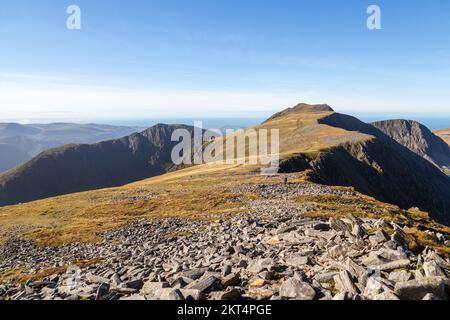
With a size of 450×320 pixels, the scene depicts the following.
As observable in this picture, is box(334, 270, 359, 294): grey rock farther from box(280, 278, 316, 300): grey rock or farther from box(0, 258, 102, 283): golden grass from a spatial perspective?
box(0, 258, 102, 283): golden grass

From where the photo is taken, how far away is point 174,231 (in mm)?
32875

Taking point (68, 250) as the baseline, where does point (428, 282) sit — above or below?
above

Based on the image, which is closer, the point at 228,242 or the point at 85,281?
the point at 85,281

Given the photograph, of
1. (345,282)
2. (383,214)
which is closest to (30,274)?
(345,282)

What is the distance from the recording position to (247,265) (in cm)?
1802

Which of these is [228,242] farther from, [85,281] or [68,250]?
[68,250]

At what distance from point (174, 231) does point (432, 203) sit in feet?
550

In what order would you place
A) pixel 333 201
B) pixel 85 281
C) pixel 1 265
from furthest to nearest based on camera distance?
pixel 333 201 < pixel 1 265 < pixel 85 281

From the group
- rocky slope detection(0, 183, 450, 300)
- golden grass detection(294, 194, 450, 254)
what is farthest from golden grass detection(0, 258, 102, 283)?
golden grass detection(294, 194, 450, 254)

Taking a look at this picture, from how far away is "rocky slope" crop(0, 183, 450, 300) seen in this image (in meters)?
13.8
